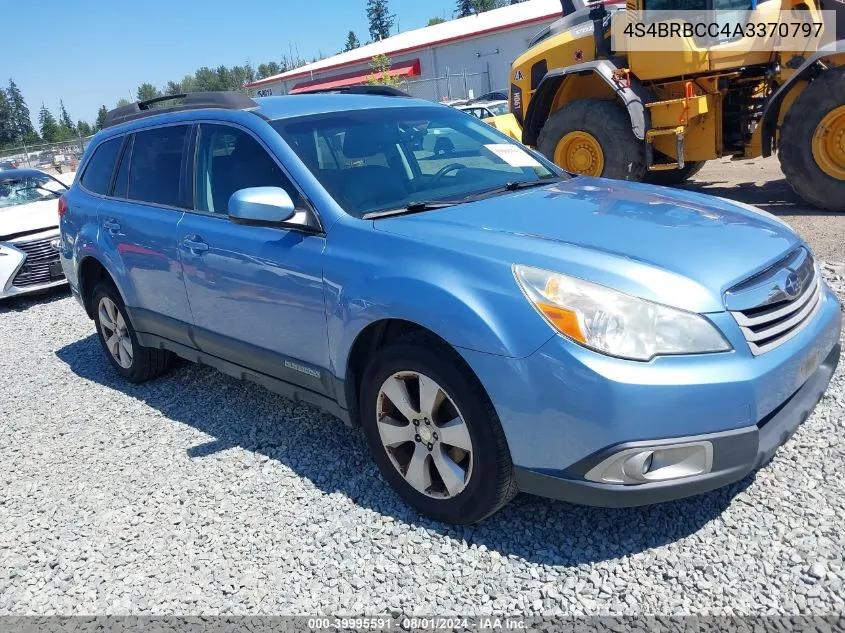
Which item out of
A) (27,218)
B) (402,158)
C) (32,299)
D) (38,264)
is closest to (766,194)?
(402,158)

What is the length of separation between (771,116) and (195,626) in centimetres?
767

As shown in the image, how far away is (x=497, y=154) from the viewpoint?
159 inches

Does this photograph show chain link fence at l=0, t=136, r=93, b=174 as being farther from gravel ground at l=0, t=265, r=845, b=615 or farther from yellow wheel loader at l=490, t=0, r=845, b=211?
gravel ground at l=0, t=265, r=845, b=615

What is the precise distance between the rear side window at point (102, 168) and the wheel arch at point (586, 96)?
5684mm

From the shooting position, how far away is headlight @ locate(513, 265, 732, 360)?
2406mm

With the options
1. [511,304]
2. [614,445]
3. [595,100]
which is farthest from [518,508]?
[595,100]

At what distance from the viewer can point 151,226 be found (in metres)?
4.32

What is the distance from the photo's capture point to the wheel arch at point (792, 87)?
734cm

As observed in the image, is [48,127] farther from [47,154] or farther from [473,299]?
[473,299]

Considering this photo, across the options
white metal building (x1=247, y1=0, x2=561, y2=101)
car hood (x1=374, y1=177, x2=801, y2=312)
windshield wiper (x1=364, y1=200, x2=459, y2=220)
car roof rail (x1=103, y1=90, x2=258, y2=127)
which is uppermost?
white metal building (x1=247, y1=0, x2=561, y2=101)

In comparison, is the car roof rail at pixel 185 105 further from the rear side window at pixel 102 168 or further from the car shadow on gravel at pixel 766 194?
the car shadow on gravel at pixel 766 194

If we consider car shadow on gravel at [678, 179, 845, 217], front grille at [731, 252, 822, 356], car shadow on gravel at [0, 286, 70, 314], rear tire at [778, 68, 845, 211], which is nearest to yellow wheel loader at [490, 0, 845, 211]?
rear tire at [778, 68, 845, 211]

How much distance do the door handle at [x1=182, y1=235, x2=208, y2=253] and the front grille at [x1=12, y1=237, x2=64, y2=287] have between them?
215 inches

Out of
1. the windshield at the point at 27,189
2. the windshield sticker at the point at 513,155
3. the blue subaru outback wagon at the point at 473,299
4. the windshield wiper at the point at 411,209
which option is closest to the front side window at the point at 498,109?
the windshield at the point at 27,189
